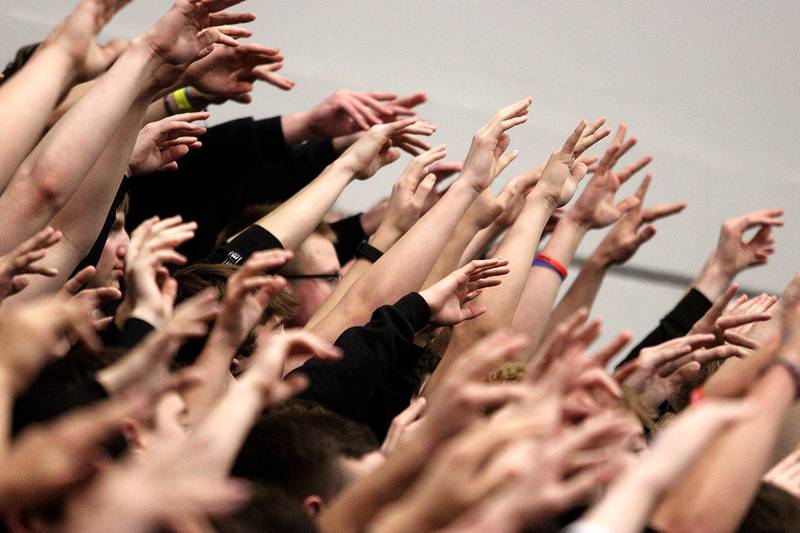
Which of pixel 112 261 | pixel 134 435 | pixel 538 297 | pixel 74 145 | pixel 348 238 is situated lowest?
pixel 348 238

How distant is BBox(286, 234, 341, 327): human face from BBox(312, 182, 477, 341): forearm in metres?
0.27

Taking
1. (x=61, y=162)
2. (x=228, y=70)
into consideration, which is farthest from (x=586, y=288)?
(x=61, y=162)

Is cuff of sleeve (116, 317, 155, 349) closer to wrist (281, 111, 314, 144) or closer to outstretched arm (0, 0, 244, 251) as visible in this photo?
outstretched arm (0, 0, 244, 251)

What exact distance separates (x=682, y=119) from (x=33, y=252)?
189 cm

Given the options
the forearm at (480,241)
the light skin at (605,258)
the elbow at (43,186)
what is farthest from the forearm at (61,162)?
the light skin at (605,258)

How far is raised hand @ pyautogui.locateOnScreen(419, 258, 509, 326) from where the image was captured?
50.8 inches

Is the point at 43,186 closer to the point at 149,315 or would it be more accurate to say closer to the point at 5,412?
the point at 149,315

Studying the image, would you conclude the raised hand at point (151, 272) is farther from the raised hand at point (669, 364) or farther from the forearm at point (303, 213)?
the raised hand at point (669, 364)

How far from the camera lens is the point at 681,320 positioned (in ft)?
5.63

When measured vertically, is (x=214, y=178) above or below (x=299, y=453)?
below

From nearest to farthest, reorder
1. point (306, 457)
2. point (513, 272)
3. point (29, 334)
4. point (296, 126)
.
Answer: point (29, 334), point (306, 457), point (513, 272), point (296, 126)

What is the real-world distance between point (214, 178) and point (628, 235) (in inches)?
27.8

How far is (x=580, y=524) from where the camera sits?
2.13ft

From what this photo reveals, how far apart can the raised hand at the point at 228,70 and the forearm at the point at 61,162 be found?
476 mm
